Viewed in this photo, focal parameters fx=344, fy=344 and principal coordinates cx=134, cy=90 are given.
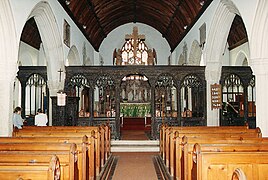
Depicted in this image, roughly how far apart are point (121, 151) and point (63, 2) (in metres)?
5.05

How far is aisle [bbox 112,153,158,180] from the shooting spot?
6.18 meters

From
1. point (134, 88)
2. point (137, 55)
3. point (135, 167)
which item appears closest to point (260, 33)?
point (135, 167)

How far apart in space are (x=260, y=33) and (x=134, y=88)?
11.2 m

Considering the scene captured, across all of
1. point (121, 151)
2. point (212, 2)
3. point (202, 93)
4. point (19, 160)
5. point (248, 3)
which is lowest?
point (121, 151)

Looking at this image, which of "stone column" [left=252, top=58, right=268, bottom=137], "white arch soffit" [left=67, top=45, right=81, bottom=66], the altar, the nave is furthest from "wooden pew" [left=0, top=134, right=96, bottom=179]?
the altar

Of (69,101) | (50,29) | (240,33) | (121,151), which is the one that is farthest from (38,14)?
(240,33)

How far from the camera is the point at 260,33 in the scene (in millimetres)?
7355

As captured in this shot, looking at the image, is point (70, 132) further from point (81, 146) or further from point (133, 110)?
point (133, 110)

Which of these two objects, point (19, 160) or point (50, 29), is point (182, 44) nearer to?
point (50, 29)

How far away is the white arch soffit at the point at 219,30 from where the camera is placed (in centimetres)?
1016

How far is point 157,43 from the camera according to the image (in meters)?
21.2

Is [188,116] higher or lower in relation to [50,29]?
lower

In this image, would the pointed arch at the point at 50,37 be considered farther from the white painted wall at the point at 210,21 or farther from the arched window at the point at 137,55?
the arched window at the point at 137,55

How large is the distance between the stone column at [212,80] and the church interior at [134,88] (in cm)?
3
